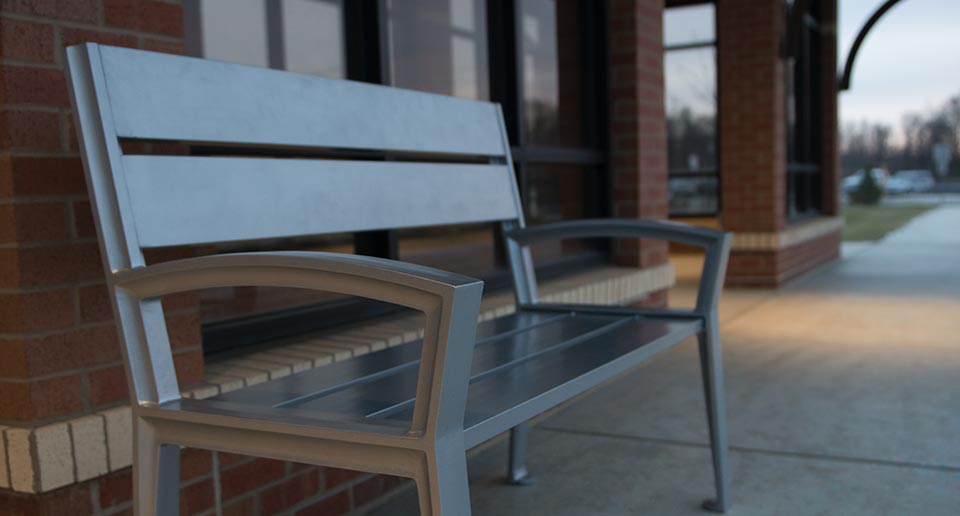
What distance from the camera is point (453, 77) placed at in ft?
10.9

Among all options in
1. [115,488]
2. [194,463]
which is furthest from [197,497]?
[115,488]

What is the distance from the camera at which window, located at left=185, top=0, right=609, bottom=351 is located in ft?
7.43

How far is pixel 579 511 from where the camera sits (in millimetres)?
2182

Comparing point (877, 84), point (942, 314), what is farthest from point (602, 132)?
point (877, 84)

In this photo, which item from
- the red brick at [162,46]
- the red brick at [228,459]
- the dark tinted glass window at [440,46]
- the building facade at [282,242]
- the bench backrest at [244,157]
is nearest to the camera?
the bench backrest at [244,157]

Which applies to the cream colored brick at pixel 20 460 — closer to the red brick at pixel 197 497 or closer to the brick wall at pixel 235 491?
the brick wall at pixel 235 491

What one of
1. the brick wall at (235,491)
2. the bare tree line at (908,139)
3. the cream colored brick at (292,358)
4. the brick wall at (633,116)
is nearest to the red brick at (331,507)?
the brick wall at (235,491)

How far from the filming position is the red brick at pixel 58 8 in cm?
142

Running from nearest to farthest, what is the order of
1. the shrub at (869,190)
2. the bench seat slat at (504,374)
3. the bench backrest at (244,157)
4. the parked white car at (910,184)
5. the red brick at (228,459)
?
the bench seat slat at (504,374), the bench backrest at (244,157), the red brick at (228,459), the shrub at (869,190), the parked white car at (910,184)

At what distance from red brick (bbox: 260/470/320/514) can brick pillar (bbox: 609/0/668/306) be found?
2284 mm

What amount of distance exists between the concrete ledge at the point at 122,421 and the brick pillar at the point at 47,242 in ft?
0.12

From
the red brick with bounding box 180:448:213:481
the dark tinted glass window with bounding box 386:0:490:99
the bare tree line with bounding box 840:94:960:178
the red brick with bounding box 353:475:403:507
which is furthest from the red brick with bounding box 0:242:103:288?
the bare tree line with bounding box 840:94:960:178

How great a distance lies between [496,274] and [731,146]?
432cm

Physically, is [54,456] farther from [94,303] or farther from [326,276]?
[326,276]
